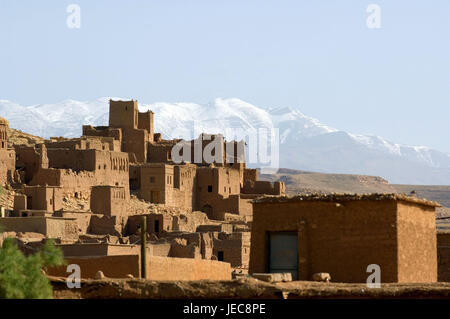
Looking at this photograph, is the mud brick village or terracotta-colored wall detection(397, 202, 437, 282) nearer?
the mud brick village

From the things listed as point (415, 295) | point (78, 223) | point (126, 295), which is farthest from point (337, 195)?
point (78, 223)

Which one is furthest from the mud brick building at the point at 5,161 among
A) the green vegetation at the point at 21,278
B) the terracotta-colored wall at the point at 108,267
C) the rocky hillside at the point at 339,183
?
the rocky hillside at the point at 339,183

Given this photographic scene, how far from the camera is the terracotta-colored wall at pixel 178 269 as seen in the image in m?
25.0

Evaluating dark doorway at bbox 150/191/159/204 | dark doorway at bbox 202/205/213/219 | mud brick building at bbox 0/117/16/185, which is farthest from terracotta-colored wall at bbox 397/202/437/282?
dark doorway at bbox 202/205/213/219

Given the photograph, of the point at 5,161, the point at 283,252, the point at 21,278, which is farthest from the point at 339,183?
the point at 21,278

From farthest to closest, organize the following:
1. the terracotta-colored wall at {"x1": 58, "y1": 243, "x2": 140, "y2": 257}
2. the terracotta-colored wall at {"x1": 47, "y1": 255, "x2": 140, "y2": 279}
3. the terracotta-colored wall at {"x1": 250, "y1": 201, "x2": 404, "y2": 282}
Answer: the terracotta-colored wall at {"x1": 58, "y1": 243, "x2": 140, "y2": 257} → the terracotta-colored wall at {"x1": 47, "y1": 255, "x2": 140, "y2": 279} → the terracotta-colored wall at {"x1": 250, "y1": 201, "x2": 404, "y2": 282}

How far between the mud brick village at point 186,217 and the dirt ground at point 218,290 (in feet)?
4.09

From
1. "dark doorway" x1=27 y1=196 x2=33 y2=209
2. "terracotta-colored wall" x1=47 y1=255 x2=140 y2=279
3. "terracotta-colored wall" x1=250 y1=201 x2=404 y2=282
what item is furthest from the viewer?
"dark doorway" x1=27 y1=196 x2=33 y2=209

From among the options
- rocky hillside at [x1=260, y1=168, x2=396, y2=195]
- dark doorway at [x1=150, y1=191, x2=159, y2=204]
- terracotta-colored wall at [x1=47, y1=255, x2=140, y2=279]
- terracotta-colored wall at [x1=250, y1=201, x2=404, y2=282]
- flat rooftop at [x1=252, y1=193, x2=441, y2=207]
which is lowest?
terracotta-colored wall at [x1=47, y1=255, x2=140, y2=279]

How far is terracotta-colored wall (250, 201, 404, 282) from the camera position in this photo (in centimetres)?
2492

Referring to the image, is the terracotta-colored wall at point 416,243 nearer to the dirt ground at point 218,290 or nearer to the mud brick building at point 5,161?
the dirt ground at point 218,290

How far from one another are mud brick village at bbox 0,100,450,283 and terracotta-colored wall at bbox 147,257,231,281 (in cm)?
3

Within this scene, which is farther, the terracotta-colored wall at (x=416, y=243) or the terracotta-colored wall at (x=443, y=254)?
the terracotta-colored wall at (x=443, y=254)

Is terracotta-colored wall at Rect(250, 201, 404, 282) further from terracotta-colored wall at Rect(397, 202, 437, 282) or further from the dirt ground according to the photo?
the dirt ground
